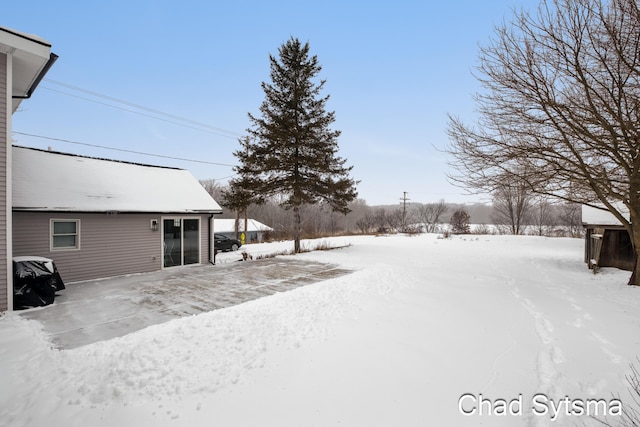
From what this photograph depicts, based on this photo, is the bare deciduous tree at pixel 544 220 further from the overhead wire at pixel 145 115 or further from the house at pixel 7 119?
the house at pixel 7 119

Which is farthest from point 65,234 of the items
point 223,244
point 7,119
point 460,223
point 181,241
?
point 460,223

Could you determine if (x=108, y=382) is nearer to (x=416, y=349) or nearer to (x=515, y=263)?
(x=416, y=349)

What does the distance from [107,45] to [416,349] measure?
21.7 m

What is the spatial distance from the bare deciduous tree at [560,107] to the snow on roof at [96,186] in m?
9.90

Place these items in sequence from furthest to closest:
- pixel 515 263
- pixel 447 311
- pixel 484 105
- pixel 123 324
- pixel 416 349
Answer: pixel 515 263 → pixel 484 105 → pixel 447 311 → pixel 123 324 → pixel 416 349

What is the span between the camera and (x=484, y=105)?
834cm

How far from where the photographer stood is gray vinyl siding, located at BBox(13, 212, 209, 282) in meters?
7.47

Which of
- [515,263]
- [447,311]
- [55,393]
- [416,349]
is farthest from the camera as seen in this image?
[515,263]

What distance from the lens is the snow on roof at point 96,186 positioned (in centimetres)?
790

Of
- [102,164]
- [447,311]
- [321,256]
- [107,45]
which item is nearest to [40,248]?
[102,164]

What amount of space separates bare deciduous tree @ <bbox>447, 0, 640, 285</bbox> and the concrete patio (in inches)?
232

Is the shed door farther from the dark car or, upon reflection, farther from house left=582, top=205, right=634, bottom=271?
house left=582, top=205, right=634, bottom=271

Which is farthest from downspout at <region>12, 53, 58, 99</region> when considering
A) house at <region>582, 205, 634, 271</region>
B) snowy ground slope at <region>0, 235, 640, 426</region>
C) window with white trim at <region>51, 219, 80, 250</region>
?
house at <region>582, 205, 634, 271</region>

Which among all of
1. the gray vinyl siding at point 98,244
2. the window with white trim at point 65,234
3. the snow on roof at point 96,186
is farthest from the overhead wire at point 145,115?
the window with white trim at point 65,234
